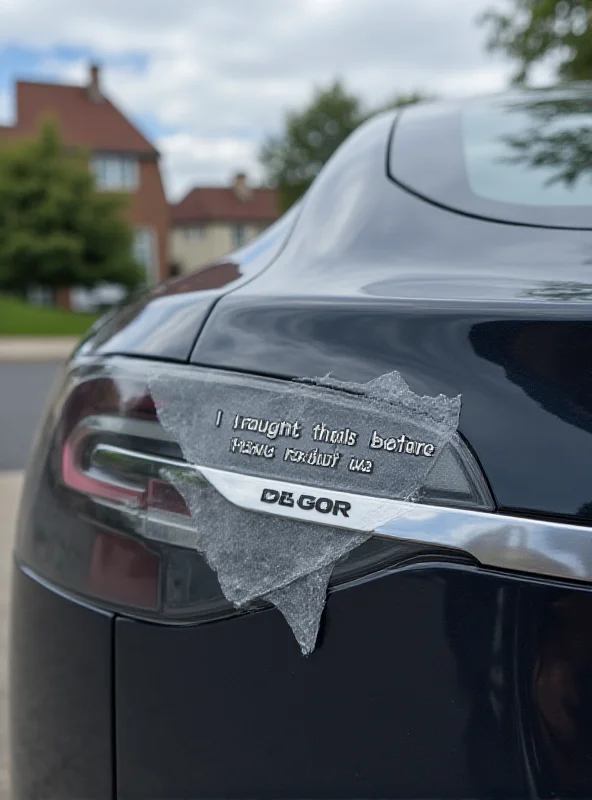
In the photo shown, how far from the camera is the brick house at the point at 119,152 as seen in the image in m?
41.9

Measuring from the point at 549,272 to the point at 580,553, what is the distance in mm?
430

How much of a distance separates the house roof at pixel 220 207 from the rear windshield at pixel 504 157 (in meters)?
58.4

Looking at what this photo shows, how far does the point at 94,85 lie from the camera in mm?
44219

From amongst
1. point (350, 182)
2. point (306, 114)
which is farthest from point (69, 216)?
point (350, 182)

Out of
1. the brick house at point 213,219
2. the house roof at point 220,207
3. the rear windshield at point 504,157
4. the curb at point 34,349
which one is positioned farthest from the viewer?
the house roof at point 220,207

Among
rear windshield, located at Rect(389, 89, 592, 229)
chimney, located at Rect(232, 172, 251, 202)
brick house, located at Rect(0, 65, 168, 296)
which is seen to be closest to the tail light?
rear windshield, located at Rect(389, 89, 592, 229)

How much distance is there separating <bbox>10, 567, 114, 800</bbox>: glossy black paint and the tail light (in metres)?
0.04

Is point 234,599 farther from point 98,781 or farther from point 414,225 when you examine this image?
point 414,225

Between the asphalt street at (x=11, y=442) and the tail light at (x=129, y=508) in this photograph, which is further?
the asphalt street at (x=11, y=442)

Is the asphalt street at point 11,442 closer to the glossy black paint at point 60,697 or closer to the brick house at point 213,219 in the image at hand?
the glossy black paint at point 60,697

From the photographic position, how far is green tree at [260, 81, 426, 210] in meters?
46.2

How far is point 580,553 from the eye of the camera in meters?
0.93

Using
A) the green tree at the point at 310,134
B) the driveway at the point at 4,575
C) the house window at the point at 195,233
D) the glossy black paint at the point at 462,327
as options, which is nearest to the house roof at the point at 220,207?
the house window at the point at 195,233

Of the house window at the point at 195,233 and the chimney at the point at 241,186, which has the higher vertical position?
the chimney at the point at 241,186
